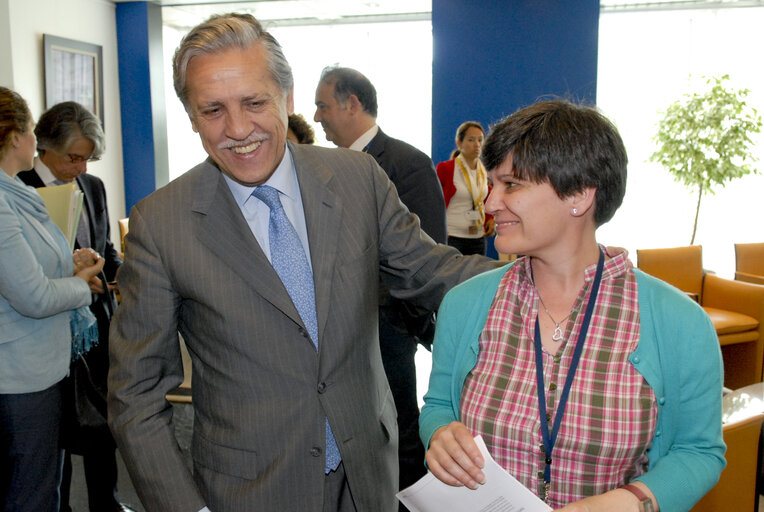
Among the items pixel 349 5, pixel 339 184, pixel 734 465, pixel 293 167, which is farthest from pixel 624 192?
pixel 349 5

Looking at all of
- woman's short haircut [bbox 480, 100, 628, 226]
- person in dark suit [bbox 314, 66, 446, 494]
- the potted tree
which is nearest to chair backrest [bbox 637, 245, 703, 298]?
the potted tree

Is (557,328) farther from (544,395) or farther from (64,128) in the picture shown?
(64,128)

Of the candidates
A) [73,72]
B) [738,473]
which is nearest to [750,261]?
[738,473]

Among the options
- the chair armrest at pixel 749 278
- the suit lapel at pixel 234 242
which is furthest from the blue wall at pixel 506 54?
the suit lapel at pixel 234 242

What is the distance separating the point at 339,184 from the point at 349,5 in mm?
7592

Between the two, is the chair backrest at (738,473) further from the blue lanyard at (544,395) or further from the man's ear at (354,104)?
the man's ear at (354,104)

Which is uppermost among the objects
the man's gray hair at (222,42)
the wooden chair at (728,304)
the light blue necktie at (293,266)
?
the man's gray hair at (222,42)

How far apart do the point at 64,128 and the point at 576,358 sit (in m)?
2.58

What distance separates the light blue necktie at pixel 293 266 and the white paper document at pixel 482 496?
291 millimetres

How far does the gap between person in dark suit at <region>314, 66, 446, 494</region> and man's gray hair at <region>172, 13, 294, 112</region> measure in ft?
4.44

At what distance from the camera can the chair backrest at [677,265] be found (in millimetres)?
5031

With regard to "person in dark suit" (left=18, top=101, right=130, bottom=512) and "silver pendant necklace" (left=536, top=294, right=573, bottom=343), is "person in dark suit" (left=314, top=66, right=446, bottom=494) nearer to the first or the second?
"person in dark suit" (left=18, top=101, right=130, bottom=512)

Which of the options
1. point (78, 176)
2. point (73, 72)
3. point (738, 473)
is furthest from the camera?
point (73, 72)

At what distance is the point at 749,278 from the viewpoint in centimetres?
522
